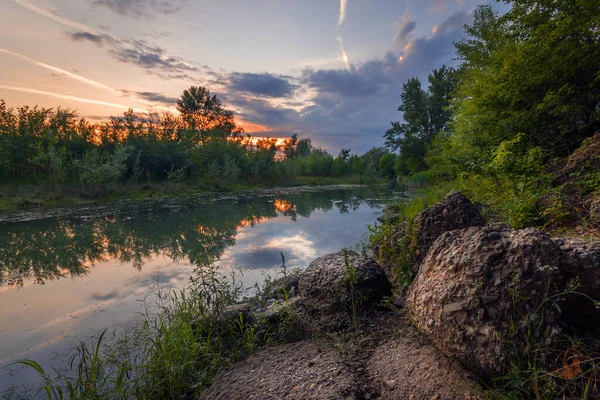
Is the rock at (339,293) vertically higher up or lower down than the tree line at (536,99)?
lower down

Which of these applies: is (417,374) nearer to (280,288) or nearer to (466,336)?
(466,336)

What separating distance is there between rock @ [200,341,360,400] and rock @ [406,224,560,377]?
855mm

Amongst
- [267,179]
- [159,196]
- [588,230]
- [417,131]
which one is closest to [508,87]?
[588,230]

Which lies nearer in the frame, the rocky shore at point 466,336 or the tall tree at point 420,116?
the rocky shore at point 466,336

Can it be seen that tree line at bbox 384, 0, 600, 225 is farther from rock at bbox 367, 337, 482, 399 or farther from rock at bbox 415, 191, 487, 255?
rock at bbox 367, 337, 482, 399

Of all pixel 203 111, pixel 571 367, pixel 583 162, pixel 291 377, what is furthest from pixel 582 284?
pixel 203 111

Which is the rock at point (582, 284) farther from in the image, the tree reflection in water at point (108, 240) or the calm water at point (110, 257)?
the calm water at point (110, 257)

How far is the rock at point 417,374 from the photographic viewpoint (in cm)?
195

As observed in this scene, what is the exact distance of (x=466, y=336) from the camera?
1985 millimetres

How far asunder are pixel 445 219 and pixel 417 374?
2.37 metres

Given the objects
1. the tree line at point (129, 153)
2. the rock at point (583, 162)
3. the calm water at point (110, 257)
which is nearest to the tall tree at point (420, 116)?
the tree line at point (129, 153)

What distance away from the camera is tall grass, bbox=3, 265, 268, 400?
294 centimetres

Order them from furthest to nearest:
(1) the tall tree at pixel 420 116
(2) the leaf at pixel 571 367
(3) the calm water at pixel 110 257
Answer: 1. (1) the tall tree at pixel 420 116
2. (3) the calm water at pixel 110 257
3. (2) the leaf at pixel 571 367

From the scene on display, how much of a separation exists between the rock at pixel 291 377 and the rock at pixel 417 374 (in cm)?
28
